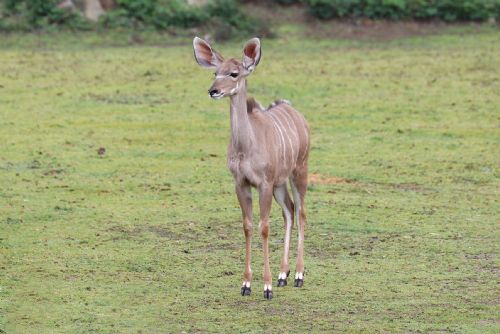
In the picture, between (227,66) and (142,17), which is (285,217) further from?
(142,17)

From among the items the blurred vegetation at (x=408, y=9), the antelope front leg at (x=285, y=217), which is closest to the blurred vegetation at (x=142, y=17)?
the blurred vegetation at (x=408, y=9)

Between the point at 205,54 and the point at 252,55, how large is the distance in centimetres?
37

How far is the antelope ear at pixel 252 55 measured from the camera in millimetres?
9250

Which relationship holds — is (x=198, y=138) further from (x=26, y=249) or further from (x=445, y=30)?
(x=445, y=30)

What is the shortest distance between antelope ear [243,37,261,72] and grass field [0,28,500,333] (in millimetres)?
1729

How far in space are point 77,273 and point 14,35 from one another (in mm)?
14125

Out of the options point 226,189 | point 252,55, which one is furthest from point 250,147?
point 226,189

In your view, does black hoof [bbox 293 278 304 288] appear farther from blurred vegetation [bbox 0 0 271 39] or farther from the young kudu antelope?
blurred vegetation [bbox 0 0 271 39]

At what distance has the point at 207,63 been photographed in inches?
369

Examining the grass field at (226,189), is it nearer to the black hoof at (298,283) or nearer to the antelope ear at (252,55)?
the black hoof at (298,283)

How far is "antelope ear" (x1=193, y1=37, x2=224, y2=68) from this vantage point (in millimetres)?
9289

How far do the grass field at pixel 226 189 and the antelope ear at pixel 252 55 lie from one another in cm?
173

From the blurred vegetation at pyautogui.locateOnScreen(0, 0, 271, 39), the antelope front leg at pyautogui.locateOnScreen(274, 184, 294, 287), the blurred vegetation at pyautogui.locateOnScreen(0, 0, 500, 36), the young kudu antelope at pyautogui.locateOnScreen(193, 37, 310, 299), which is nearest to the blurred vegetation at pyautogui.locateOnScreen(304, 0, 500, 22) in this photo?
the blurred vegetation at pyautogui.locateOnScreen(0, 0, 500, 36)

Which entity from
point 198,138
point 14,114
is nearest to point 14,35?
point 14,114
